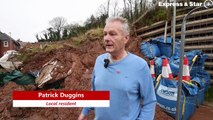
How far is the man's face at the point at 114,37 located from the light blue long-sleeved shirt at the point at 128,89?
105 mm

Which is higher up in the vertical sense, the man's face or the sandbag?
the man's face

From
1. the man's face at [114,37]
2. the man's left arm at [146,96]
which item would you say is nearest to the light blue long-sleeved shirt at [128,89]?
the man's left arm at [146,96]

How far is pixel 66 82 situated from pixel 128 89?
5.20 meters

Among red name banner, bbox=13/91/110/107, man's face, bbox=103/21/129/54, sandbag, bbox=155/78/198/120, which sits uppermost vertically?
man's face, bbox=103/21/129/54

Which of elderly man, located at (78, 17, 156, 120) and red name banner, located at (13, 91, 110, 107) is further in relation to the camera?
red name banner, located at (13, 91, 110, 107)

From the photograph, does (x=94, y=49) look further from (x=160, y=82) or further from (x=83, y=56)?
(x=160, y=82)

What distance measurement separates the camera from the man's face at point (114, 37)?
2002 millimetres

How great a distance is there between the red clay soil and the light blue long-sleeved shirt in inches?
116

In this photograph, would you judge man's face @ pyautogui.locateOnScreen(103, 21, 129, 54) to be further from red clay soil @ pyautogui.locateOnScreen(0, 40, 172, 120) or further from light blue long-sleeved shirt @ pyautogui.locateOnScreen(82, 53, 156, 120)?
red clay soil @ pyautogui.locateOnScreen(0, 40, 172, 120)

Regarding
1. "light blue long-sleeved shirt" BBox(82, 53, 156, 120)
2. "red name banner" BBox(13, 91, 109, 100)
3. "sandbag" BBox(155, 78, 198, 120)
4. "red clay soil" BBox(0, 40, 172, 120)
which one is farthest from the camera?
"red clay soil" BBox(0, 40, 172, 120)

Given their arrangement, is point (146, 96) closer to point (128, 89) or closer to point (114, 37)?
point (128, 89)

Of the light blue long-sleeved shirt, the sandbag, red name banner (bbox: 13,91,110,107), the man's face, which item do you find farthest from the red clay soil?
the man's face

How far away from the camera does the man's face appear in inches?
78.8

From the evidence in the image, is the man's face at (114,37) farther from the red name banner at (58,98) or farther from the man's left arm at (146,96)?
the red name banner at (58,98)
